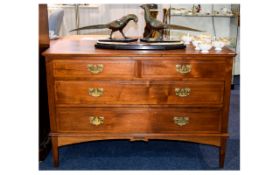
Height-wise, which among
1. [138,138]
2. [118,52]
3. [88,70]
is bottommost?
[138,138]

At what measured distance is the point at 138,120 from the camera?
1.99 meters

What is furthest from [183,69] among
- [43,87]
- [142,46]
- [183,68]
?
[43,87]

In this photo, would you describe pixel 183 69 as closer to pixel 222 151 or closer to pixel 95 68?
pixel 95 68

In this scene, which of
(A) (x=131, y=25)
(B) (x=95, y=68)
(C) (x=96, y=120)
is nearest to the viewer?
(B) (x=95, y=68)

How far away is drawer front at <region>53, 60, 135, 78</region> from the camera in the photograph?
1.87 m

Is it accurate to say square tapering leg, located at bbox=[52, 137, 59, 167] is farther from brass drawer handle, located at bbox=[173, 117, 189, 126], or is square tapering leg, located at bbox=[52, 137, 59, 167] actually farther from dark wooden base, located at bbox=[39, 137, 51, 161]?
brass drawer handle, located at bbox=[173, 117, 189, 126]

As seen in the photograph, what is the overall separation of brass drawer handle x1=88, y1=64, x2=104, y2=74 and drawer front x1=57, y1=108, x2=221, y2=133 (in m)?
0.24

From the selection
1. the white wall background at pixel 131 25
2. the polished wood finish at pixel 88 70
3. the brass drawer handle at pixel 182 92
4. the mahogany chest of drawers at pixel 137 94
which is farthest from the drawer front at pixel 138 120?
the white wall background at pixel 131 25

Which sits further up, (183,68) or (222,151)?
(183,68)

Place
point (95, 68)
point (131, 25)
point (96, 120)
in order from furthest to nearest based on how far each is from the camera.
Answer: point (131, 25) < point (96, 120) < point (95, 68)

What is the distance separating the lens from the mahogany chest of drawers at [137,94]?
6.13ft

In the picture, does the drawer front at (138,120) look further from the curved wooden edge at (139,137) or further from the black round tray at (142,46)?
the black round tray at (142,46)

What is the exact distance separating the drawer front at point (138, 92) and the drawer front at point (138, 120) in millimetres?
60

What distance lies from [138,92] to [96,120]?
0.32 meters
